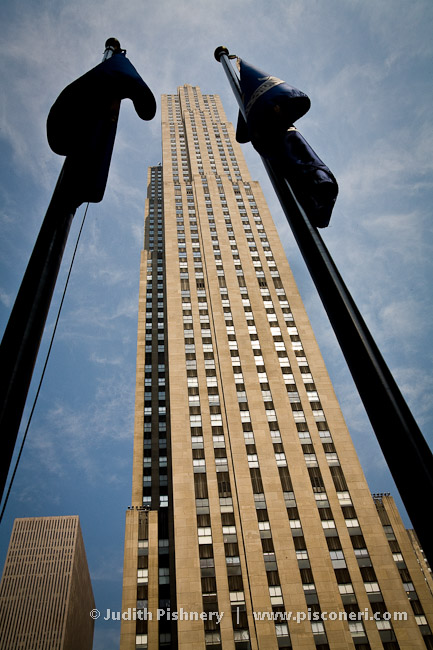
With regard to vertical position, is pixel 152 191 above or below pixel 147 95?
above

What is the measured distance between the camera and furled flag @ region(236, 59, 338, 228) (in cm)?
717

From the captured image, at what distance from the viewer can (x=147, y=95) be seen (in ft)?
28.2

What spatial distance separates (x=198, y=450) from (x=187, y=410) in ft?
19.0

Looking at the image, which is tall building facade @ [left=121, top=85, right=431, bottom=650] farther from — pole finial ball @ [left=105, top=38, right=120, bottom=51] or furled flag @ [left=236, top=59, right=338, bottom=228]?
pole finial ball @ [left=105, top=38, right=120, bottom=51]

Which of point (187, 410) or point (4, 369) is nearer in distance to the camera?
point (4, 369)

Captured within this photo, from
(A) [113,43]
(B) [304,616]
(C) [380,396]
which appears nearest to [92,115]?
(A) [113,43]

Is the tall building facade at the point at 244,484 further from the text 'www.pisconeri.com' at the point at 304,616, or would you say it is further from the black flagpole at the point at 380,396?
the black flagpole at the point at 380,396

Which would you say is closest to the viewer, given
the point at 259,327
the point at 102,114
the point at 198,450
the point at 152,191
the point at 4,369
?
the point at 4,369

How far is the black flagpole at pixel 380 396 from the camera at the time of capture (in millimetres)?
3713

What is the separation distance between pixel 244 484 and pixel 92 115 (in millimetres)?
45371

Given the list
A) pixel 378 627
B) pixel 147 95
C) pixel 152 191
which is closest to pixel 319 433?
pixel 378 627

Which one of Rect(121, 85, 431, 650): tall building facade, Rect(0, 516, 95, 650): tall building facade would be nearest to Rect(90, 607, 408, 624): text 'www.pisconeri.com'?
Rect(121, 85, 431, 650): tall building facade

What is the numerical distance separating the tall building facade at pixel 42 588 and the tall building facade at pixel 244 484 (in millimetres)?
106952

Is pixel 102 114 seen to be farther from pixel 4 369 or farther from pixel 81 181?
pixel 4 369
